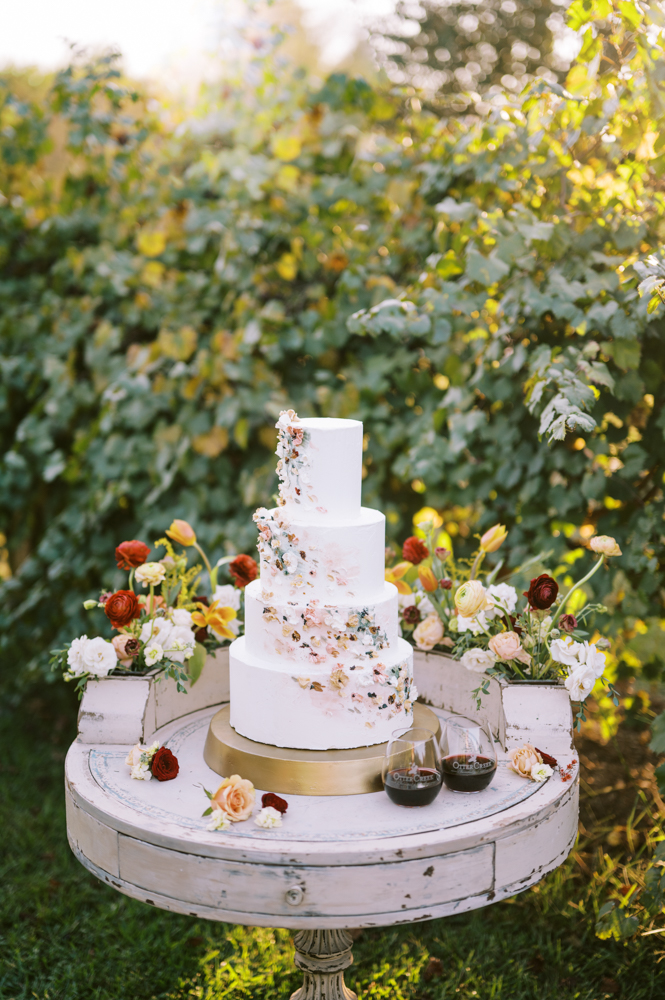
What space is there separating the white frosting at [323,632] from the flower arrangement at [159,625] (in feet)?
0.91

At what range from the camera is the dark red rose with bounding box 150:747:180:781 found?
173 cm

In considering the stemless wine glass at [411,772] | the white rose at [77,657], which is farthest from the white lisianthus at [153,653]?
the stemless wine glass at [411,772]

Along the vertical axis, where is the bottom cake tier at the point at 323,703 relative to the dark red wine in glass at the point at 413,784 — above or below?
above

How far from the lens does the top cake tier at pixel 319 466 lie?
5.87 feet

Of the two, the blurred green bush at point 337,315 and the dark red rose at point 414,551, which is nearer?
the dark red rose at point 414,551

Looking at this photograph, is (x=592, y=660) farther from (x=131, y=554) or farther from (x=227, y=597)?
(x=131, y=554)

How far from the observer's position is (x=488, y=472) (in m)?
2.92

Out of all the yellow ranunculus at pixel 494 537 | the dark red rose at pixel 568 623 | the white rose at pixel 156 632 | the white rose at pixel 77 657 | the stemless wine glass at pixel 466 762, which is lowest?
the stemless wine glass at pixel 466 762

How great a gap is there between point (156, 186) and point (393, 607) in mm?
2881

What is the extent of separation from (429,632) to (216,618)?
570mm

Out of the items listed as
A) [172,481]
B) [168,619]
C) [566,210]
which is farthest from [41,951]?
[566,210]

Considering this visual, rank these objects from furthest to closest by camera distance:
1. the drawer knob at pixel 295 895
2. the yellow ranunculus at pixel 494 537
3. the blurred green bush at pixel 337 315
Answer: the blurred green bush at pixel 337 315, the yellow ranunculus at pixel 494 537, the drawer knob at pixel 295 895

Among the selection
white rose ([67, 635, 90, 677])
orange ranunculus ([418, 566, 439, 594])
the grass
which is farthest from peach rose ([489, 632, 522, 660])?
the grass

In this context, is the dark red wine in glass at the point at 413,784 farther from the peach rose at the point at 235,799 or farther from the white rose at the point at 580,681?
the white rose at the point at 580,681
